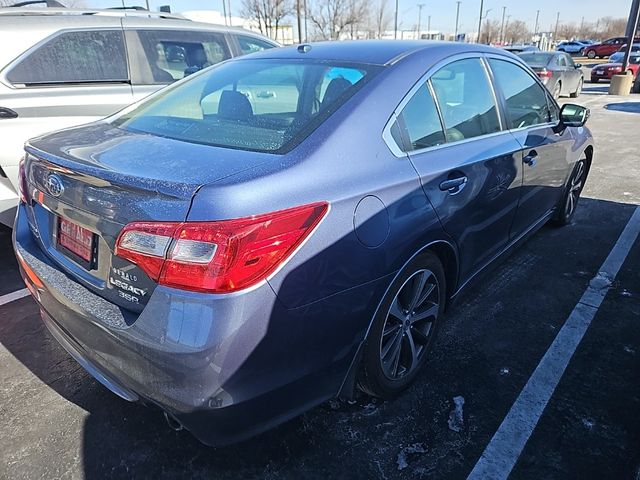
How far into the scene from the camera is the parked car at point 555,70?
13.3m

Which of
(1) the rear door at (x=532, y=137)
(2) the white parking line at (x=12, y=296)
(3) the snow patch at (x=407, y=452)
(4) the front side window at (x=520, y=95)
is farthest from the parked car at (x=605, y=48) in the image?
(2) the white parking line at (x=12, y=296)

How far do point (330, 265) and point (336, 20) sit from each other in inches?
2054

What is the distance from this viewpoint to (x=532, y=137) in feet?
10.4

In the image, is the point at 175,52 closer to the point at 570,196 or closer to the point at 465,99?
the point at 465,99

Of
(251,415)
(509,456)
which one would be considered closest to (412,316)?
(509,456)

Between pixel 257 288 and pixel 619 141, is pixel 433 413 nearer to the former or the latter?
pixel 257 288

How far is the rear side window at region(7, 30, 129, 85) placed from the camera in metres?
3.81

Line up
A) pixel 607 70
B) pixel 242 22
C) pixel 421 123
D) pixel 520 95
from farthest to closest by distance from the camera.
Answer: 1. pixel 242 22
2. pixel 607 70
3. pixel 520 95
4. pixel 421 123

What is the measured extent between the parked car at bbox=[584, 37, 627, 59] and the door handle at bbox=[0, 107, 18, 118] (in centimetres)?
4668

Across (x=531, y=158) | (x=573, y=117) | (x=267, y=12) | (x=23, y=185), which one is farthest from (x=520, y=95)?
(x=267, y=12)

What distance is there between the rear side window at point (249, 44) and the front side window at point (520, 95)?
314 centimetres

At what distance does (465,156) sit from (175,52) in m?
3.66

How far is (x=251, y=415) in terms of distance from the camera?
1.64 metres

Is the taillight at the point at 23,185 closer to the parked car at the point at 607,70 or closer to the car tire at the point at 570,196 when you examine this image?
the car tire at the point at 570,196
